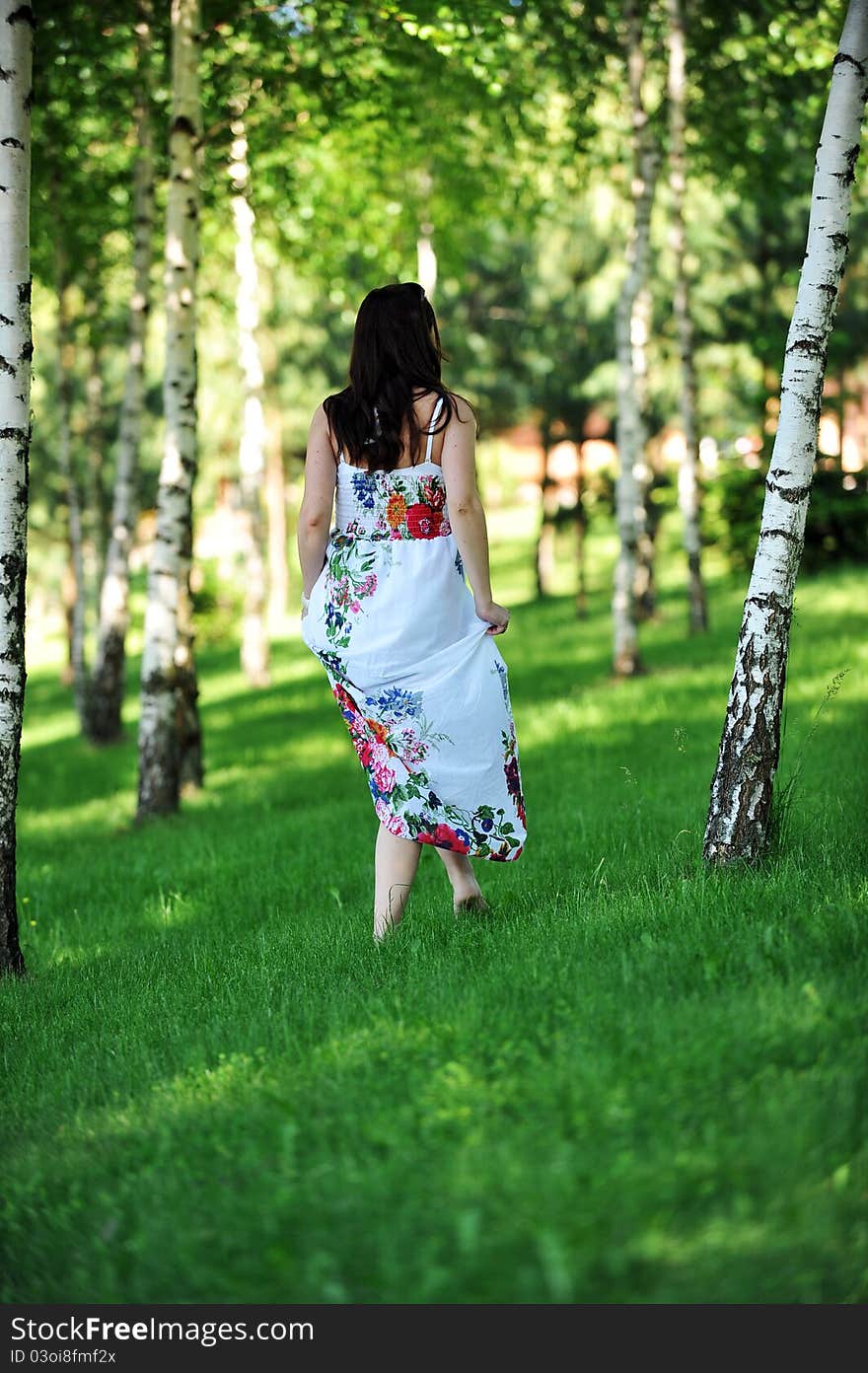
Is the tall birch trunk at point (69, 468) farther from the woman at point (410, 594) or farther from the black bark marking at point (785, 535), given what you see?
the black bark marking at point (785, 535)

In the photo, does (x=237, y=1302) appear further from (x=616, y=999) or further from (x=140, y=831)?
(x=140, y=831)

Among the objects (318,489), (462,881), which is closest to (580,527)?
(462,881)

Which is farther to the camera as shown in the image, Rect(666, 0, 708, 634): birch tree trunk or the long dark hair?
Rect(666, 0, 708, 634): birch tree trunk

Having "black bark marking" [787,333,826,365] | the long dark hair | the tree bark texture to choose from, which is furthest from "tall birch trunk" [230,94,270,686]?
"black bark marking" [787,333,826,365]

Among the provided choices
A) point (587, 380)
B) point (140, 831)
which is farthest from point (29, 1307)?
point (587, 380)

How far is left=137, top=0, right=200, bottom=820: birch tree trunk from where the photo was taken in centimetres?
902

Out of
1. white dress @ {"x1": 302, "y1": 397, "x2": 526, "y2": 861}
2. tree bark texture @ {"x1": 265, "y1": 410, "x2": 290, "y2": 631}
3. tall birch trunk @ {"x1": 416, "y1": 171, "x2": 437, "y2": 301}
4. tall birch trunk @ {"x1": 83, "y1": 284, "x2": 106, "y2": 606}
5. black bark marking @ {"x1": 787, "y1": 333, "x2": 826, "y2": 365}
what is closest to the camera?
white dress @ {"x1": 302, "y1": 397, "x2": 526, "y2": 861}

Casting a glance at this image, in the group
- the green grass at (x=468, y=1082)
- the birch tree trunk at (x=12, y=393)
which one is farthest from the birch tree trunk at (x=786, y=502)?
the birch tree trunk at (x=12, y=393)

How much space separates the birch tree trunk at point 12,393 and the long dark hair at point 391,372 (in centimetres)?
→ 158

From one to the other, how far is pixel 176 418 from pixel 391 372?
4.76m

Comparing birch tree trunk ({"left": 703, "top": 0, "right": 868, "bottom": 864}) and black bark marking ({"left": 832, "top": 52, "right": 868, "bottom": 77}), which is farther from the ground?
black bark marking ({"left": 832, "top": 52, "right": 868, "bottom": 77})

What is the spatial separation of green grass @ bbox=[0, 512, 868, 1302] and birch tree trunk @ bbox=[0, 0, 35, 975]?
859mm

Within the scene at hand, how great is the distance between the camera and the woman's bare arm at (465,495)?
188 inches

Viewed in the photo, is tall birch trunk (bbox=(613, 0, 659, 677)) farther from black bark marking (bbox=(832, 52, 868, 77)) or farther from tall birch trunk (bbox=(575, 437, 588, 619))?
black bark marking (bbox=(832, 52, 868, 77))
